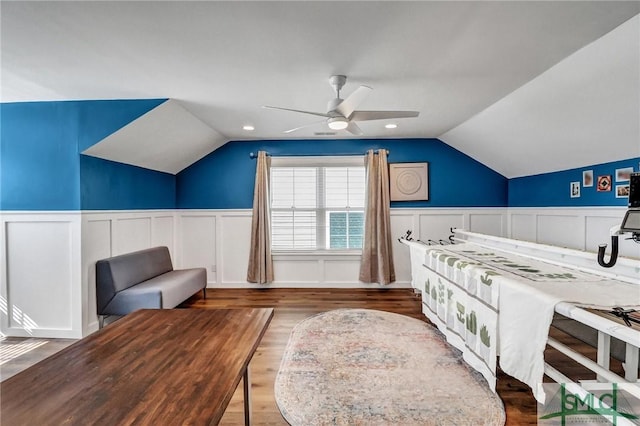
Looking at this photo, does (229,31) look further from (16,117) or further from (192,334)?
(16,117)

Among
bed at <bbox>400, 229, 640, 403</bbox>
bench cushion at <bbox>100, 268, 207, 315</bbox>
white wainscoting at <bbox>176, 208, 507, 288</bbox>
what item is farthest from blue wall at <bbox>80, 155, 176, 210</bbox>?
bed at <bbox>400, 229, 640, 403</bbox>

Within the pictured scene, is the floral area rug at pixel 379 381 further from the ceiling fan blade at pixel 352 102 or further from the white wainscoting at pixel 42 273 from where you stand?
the white wainscoting at pixel 42 273

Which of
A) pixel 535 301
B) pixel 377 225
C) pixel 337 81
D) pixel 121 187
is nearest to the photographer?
pixel 535 301

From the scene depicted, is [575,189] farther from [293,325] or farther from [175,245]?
[175,245]

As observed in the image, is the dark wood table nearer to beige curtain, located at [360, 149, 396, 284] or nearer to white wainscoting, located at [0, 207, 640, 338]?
white wainscoting, located at [0, 207, 640, 338]

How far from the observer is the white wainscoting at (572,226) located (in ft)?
9.66

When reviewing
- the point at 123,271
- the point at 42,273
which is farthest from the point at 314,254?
the point at 42,273

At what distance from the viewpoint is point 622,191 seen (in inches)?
112

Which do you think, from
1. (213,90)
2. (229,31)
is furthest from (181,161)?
(229,31)

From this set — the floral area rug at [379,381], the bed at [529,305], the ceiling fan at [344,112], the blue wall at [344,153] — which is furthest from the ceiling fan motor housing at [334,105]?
the blue wall at [344,153]

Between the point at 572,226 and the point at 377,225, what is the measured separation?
235 cm

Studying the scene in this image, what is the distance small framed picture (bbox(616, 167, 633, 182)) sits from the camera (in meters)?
2.79

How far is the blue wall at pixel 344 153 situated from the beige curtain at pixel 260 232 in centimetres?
20

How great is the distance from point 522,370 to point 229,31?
2623mm
